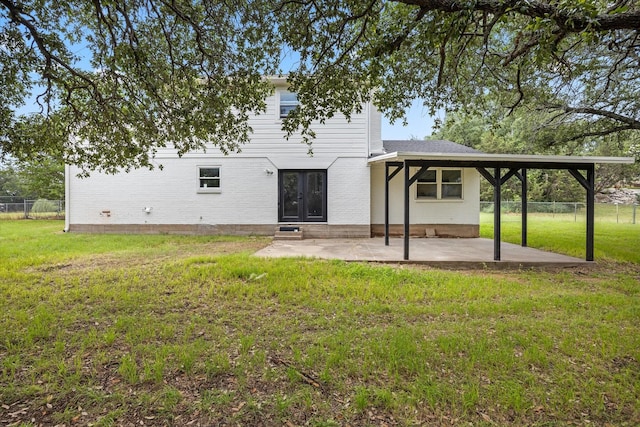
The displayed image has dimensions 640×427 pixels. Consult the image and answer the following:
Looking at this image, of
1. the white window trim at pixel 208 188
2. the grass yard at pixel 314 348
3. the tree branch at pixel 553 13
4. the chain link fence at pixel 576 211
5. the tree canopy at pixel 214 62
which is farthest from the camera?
the chain link fence at pixel 576 211

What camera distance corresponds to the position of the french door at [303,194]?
1201 cm

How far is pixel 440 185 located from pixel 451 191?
Answer: 1.53ft

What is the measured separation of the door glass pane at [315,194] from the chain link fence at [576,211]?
13.6 metres

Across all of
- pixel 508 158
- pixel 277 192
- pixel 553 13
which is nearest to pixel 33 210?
pixel 277 192

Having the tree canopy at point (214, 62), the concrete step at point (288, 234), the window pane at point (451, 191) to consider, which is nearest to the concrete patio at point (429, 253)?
the concrete step at point (288, 234)

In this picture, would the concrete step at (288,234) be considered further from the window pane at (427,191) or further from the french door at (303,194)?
the window pane at (427,191)

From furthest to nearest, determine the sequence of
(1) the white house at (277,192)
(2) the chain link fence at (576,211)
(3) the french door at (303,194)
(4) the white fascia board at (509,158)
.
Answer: (2) the chain link fence at (576,211), (3) the french door at (303,194), (1) the white house at (277,192), (4) the white fascia board at (509,158)

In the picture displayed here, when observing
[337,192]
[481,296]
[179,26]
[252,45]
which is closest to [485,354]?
[481,296]

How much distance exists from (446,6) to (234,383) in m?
4.08

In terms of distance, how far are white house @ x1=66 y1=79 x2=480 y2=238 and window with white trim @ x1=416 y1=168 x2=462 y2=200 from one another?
0.04 meters

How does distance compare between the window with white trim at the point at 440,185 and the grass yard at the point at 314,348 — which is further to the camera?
the window with white trim at the point at 440,185

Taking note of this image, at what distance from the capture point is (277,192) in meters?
12.0

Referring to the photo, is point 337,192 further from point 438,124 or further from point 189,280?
point 189,280

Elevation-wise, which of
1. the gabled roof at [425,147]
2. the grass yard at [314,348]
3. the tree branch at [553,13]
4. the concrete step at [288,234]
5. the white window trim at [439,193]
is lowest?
the grass yard at [314,348]
